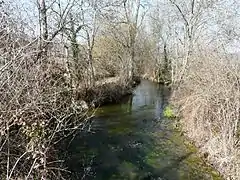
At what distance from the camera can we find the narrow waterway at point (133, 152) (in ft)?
34.9

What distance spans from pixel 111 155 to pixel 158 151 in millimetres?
1957

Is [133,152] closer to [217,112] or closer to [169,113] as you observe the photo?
[217,112]

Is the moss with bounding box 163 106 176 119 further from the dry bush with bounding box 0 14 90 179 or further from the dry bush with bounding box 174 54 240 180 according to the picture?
the dry bush with bounding box 0 14 90 179

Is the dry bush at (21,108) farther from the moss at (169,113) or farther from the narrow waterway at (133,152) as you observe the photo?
the moss at (169,113)

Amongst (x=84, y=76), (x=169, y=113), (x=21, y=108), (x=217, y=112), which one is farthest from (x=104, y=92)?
(x=21, y=108)

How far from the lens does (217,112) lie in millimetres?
11867

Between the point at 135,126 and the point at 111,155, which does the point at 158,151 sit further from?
the point at 135,126

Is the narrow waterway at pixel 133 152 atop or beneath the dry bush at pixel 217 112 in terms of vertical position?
beneath

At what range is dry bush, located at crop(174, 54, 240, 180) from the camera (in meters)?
10.6

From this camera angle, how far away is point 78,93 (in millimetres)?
20562

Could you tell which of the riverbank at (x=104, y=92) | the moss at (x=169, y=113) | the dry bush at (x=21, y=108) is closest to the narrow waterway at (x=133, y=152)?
the moss at (x=169, y=113)

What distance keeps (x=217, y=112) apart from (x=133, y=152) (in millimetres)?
3498

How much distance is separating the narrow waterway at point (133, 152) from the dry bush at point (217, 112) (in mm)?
627

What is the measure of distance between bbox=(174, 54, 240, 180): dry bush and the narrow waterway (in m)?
0.63
